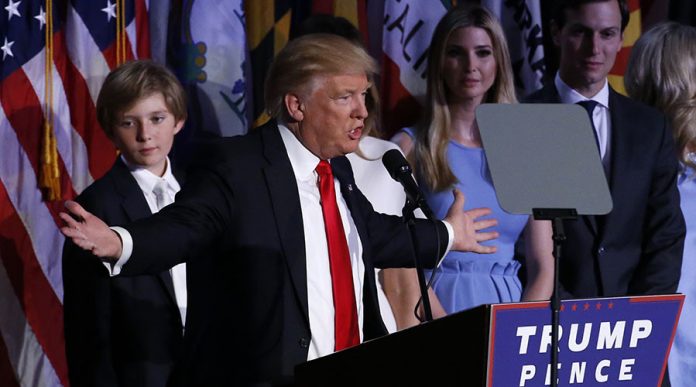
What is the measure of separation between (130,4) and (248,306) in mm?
2238

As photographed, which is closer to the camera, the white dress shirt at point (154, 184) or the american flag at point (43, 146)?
the white dress shirt at point (154, 184)

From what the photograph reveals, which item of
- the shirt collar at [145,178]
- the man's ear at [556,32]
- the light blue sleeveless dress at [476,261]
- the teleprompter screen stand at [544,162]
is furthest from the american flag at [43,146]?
the teleprompter screen stand at [544,162]

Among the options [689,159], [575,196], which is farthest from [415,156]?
[575,196]

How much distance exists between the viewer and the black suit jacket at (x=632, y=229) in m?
3.92

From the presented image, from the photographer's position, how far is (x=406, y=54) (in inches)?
191

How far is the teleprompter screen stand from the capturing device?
240cm

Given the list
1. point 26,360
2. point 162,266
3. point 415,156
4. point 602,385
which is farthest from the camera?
point 26,360

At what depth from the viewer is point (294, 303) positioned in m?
2.84

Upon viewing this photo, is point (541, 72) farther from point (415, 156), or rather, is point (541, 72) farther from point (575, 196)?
point (575, 196)

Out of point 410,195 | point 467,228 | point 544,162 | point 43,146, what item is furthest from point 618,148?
point 43,146

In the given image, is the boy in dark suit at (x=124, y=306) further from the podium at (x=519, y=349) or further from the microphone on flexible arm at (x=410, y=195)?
the podium at (x=519, y=349)

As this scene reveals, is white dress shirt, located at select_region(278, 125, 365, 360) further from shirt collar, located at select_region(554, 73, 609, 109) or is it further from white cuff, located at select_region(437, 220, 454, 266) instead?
shirt collar, located at select_region(554, 73, 609, 109)

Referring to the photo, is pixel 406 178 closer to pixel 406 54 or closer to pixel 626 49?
pixel 406 54

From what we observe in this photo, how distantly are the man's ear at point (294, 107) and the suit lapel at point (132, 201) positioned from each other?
833mm
